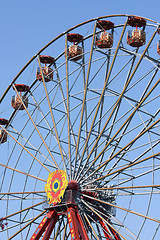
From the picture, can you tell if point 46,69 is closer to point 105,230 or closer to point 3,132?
point 3,132

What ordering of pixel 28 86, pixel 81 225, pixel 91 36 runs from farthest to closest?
1. pixel 28 86
2. pixel 91 36
3. pixel 81 225

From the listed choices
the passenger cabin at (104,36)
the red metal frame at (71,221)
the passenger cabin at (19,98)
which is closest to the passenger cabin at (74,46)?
the passenger cabin at (104,36)

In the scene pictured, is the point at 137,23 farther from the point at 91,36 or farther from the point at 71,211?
the point at 71,211

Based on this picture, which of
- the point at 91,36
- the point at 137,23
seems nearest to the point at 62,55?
the point at 91,36

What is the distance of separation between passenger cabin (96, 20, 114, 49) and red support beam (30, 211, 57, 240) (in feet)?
28.3

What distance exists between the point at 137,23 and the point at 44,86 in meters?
5.72

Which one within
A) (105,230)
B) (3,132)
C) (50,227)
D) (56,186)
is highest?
(3,132)

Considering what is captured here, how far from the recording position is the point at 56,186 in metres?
33.5

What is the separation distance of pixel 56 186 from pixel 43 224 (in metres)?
1.85

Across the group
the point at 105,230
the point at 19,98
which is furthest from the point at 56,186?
the point at 19,98

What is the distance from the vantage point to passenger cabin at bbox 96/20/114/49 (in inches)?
1396

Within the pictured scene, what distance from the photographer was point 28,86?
3966cm

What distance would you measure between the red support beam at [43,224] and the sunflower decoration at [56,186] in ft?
1.91

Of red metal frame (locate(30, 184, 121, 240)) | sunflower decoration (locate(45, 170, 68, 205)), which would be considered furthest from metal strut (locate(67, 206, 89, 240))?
sunflower decoration (locate(45, 170, 68, 205))
